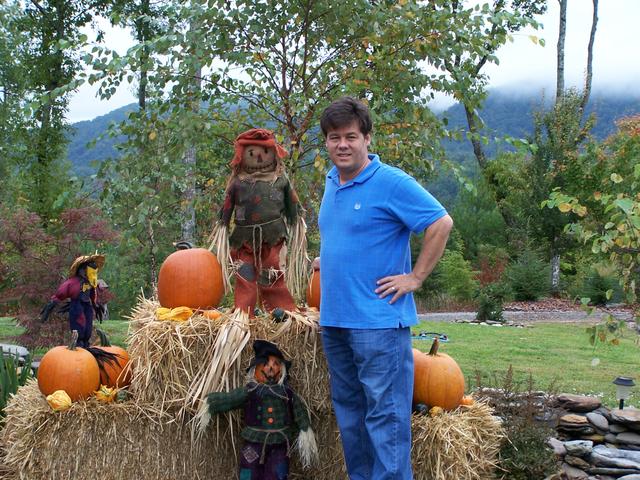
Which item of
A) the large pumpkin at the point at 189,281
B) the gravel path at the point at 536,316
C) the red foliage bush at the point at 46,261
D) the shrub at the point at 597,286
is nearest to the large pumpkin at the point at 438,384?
the large pumpkin at the point at 189,281

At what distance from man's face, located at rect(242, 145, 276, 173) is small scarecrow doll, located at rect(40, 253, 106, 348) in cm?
107

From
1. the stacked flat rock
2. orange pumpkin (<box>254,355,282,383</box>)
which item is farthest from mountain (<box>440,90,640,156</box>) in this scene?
orange pumpkin (<box>254,355,282,383</box>)

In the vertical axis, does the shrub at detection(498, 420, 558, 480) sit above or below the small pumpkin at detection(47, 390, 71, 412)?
below

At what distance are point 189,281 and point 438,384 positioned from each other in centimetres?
143

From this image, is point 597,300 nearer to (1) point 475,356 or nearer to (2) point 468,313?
(2) point 468,313

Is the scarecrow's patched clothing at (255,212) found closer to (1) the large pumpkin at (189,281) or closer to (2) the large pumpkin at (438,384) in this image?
(1) the large pumpkin at (189,281)

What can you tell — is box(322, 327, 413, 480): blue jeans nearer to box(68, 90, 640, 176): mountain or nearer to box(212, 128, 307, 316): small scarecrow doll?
box(212, 128, 307, 316): small scarecrow doll

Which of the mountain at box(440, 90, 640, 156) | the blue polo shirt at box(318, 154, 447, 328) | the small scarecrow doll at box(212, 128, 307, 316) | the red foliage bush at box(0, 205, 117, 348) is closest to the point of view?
the blue polo shirt at box(318, 154, 447, 328)

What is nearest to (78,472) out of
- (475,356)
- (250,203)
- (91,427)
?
(91,427)

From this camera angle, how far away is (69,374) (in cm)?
354

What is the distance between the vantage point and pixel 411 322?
2.87m

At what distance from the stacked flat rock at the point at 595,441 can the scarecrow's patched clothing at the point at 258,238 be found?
1.89 meters

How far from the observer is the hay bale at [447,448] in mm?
3355

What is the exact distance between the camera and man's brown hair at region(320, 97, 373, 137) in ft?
9.34
